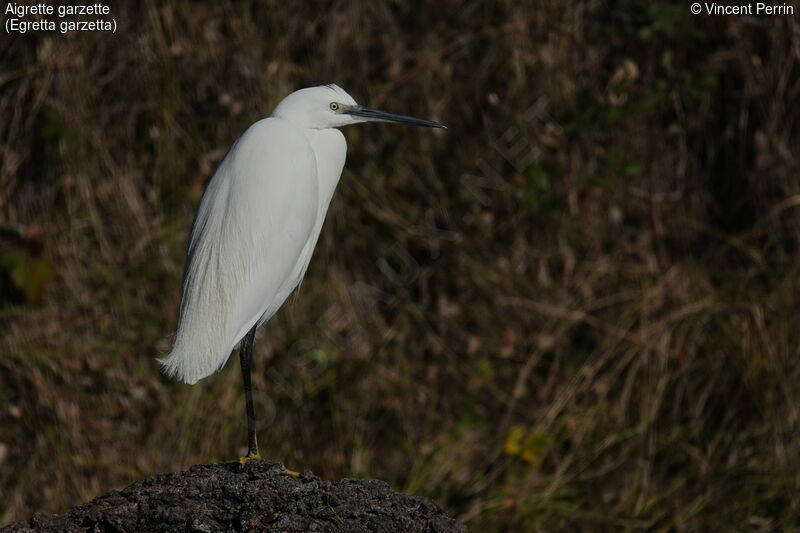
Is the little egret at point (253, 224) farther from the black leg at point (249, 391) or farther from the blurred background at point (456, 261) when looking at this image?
the blurred background at point (456, 261)

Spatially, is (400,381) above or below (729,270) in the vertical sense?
below

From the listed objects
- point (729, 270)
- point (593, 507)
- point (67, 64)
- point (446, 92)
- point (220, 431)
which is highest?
point (67, 64)

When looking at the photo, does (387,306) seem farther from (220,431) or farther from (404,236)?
(220,431)

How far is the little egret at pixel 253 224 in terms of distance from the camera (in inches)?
86.2

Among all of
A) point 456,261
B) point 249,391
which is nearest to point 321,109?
point 249,391

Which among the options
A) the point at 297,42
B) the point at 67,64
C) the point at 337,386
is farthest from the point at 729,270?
the point at 67,64

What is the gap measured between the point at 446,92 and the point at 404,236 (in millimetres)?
600

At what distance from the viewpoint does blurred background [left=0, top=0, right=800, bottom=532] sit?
3355 mm

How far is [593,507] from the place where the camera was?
340 cm

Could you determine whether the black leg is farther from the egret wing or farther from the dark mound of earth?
the dark mound of earth

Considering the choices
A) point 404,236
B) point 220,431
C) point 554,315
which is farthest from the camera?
Answer: point 404,236

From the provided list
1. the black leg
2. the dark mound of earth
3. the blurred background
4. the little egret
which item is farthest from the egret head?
the blurred background

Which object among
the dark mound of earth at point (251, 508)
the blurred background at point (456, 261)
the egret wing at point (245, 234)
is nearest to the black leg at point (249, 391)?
the egret wing at point (245, 234)

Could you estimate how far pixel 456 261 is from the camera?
3.87 metres
